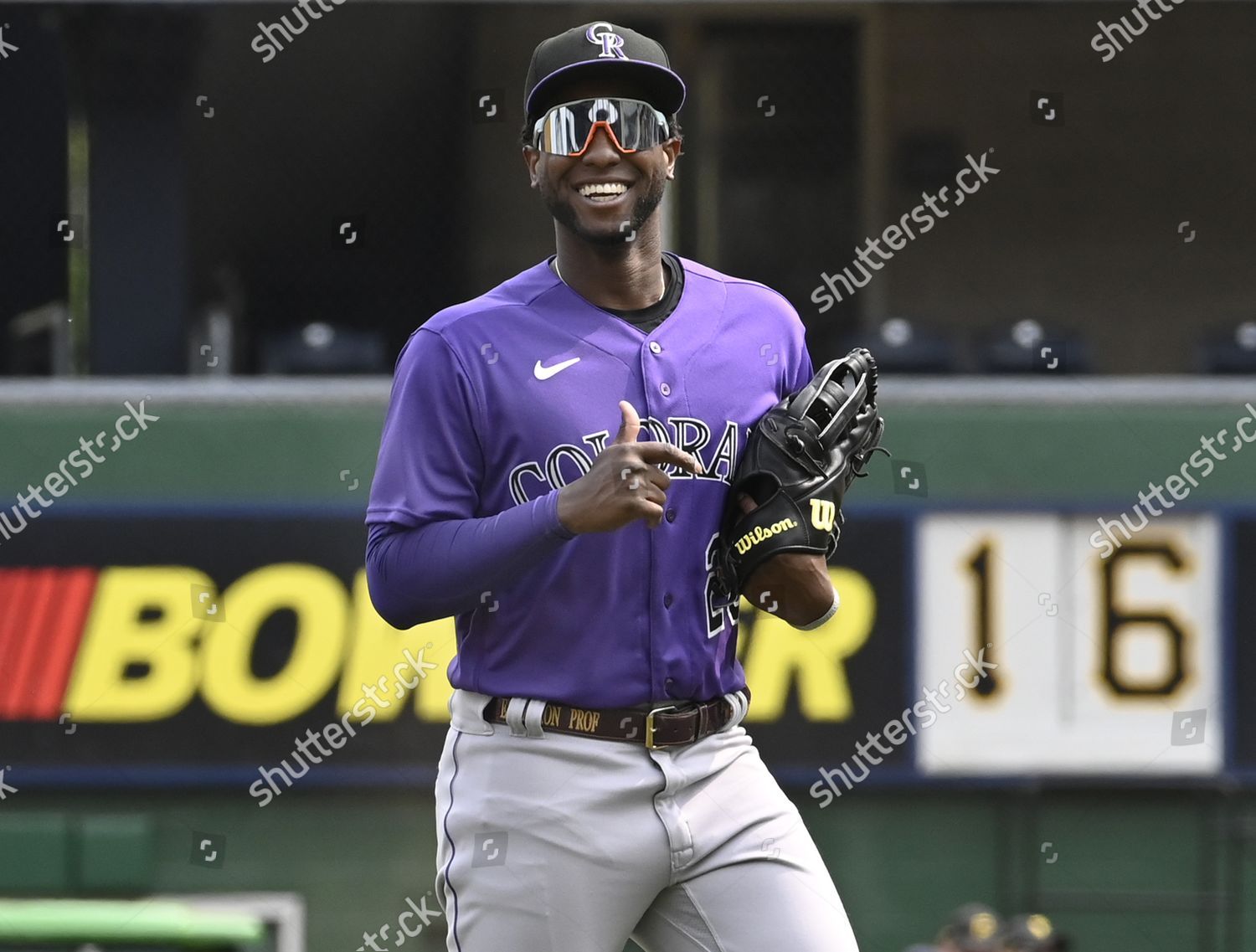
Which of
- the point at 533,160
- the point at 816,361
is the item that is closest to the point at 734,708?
the point at 533,160

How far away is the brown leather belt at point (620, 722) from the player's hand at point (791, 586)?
21 cm

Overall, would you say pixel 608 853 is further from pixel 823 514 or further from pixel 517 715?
pixel 823 514

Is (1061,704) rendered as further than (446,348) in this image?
Yes

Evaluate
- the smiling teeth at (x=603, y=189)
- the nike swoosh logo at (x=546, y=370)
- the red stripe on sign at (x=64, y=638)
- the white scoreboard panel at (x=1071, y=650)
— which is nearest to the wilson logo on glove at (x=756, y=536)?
the nike swoosh logo at (x=546, y=370)

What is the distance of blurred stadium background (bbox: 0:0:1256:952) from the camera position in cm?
529

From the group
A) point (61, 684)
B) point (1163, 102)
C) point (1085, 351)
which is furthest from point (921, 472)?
point (61, 684)

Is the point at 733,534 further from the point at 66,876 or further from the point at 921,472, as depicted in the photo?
the point at 66,876

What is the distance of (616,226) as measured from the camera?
2387mm

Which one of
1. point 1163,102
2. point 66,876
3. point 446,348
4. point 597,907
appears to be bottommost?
point 66,876

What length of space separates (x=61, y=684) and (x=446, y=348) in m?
3.32

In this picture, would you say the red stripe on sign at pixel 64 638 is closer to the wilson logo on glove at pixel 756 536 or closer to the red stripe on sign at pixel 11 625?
the red stripe on sign at pixel 11 625

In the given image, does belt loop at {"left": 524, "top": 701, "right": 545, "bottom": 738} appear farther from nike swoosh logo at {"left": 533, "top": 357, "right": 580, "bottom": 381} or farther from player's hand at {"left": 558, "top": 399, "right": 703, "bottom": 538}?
nike swoosh logo at {"left": 533, "top": 357, "right": 580, "bottom": 381}

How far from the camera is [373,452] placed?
5422 mm

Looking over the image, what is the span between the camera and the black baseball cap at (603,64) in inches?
94.5
